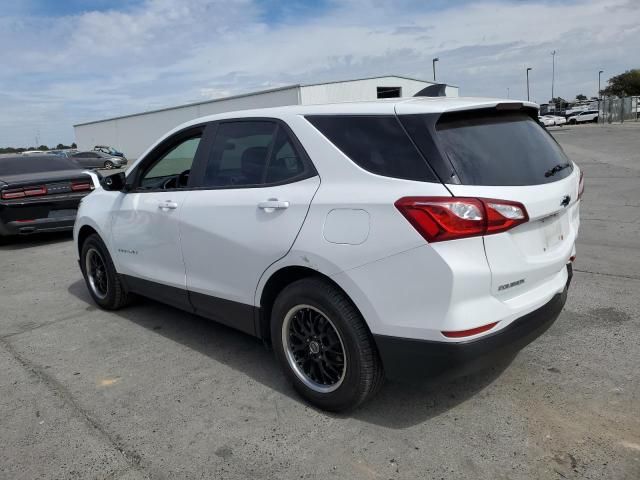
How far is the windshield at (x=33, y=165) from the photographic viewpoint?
9172mm

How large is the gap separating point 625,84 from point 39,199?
283 ft

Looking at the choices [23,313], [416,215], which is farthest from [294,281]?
[23,313]

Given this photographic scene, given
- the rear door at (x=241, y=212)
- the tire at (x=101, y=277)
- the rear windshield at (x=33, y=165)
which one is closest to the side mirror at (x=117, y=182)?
the tire at (x=101, y=277)

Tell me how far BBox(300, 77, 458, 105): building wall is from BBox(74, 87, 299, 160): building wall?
1.07 m

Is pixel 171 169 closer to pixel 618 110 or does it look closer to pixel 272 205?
pixel 272 205

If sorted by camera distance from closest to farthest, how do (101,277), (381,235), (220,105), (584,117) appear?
(381,235)
(101,277)
(220,105)
(584,117)

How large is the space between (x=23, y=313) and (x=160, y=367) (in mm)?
2314

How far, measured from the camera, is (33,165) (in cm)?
955

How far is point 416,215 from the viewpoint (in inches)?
99.7

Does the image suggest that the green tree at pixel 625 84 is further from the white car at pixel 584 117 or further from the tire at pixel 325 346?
the tire at pixel 325 346

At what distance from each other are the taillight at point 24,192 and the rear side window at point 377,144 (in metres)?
6.95

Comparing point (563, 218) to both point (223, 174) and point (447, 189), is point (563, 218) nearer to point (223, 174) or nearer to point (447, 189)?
point (447, 189)

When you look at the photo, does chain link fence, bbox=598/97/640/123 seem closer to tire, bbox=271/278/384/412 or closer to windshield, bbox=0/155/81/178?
windshield, bbox=0/155/81/178

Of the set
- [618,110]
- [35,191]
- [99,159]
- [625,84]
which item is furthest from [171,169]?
[625,84]
